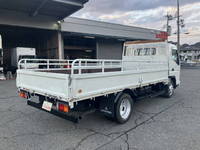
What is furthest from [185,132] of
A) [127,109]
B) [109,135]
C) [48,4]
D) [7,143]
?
[48,4]

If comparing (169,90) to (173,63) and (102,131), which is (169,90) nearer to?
(173,63)

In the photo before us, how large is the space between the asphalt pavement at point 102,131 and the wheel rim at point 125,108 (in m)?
0.21

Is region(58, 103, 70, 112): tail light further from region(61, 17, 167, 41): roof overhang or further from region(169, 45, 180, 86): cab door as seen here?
region(61, 17, 167, 41): roof overhang

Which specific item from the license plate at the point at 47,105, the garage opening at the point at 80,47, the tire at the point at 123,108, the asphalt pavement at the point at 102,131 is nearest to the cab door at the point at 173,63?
the asphalt pavement at the point at 102,131

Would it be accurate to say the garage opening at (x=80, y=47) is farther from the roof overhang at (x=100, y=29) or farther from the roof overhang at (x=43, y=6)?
the roof overhang at (x=43, y=6)

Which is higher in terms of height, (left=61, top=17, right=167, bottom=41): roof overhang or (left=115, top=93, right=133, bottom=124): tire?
(left=61, top=17, right=167, bottom=41): roof overhang

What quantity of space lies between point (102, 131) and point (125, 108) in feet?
3.25

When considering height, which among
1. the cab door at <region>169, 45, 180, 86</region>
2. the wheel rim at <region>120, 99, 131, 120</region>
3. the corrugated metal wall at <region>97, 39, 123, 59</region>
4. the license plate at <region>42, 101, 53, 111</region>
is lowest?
the wheel rim at <region>120, 99, 131, 120</region>

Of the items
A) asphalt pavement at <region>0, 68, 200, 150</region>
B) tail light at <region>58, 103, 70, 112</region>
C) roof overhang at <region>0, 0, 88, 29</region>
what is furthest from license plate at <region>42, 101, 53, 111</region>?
roof overhang at <region>0, 0, 88, 29</region>

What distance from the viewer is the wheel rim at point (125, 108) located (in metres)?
4.02

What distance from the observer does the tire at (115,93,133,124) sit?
3.75m

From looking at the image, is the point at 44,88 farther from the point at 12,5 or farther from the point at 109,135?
the point at 12,5

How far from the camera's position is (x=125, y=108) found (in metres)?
4.17

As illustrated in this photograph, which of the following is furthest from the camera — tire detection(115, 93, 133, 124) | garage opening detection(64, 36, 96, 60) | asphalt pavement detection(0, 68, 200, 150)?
garage opening detection(64, 36, 96, 60)
